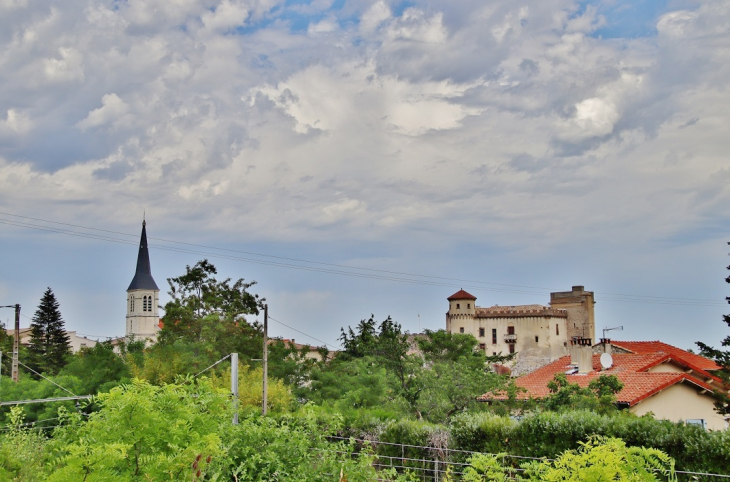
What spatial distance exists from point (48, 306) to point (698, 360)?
4859 cm

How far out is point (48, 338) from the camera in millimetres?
60062

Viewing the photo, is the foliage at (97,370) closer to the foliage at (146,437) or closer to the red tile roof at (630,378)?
the red tile roof at (630,378)

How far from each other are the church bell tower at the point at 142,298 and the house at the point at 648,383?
7088 centimetres

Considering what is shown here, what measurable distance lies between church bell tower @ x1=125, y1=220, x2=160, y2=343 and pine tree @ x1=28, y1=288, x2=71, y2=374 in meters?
32.6

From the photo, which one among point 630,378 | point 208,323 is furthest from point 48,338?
point 630,378

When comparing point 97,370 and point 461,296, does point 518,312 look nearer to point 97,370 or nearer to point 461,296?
point 461,296

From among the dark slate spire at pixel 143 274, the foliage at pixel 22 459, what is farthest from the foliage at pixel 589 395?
the dark slate spire at pixel 143 274

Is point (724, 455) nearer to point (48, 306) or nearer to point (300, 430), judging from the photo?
point (300, 430)

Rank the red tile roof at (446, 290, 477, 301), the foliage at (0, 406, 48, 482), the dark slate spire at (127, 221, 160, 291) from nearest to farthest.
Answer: the foliage at (0, 406, 48, 482) → the red tile roof at (446, 290, 477, 301) → the dark slate spire at (127, 221, 160, 291)

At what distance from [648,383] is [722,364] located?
5.17m

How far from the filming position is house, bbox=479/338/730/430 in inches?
966

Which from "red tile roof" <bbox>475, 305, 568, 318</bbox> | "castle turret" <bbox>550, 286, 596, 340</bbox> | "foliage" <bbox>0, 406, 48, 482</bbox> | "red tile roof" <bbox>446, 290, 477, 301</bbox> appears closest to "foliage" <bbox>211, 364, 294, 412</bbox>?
"foliage" <bbox>0, 406, 48, 482</bbox>

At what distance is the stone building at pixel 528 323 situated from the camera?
246ft

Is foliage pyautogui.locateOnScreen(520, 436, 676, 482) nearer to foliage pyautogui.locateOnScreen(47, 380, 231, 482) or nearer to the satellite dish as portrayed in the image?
foliage pyautogui.locateOnScreen(47, 380, 231, 482)
